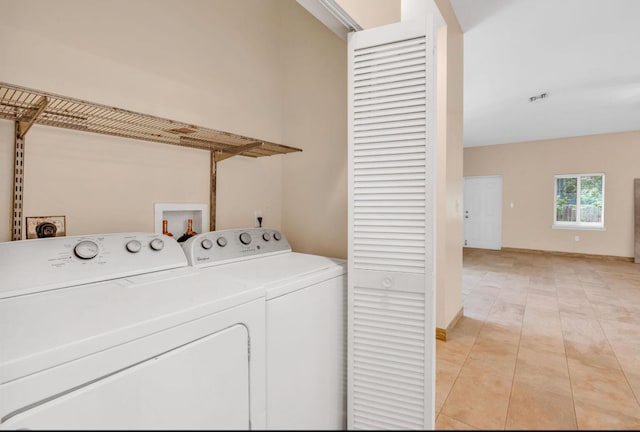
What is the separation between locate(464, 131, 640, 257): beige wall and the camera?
6391 mm

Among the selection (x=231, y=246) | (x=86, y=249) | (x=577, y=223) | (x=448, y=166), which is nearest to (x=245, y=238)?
(x=231, y=246)

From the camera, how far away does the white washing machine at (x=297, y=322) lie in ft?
3.53

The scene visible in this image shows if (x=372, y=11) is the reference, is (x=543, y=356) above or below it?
below

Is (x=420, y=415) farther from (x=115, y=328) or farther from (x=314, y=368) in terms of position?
(x=115, y=328)

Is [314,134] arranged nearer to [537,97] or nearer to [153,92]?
[153,92]

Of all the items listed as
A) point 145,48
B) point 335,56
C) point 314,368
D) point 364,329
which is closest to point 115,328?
point 314,368

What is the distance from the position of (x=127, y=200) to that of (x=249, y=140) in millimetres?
619

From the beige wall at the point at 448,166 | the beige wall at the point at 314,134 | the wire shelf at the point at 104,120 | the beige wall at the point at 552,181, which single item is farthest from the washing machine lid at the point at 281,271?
the beige wall at the point at 552,181

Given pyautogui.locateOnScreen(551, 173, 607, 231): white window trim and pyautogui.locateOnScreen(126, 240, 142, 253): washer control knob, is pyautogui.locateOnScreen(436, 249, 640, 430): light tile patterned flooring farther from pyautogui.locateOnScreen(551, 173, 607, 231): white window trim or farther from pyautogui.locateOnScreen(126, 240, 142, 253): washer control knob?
pyautogui.locateOnScreen(551, 173, 607, 231): white window trim

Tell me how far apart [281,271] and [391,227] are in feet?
1.62

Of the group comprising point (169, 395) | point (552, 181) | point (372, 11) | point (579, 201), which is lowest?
point (169, 395)

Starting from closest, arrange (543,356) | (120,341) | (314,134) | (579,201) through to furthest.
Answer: (120,341) < (314,134) < (543,356) < (579,201)

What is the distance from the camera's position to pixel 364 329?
1276 millimetres

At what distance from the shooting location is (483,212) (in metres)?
8.15
